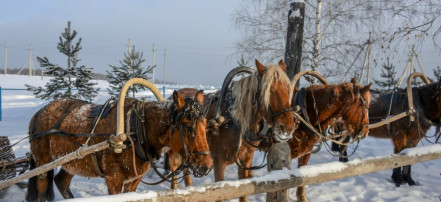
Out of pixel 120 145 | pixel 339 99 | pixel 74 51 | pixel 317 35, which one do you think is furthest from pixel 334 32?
pixel 120 145

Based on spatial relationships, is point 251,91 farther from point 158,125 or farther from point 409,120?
point 409,120

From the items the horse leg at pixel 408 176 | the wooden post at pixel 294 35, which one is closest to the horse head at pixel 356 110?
the horse leg at pixel 408 176

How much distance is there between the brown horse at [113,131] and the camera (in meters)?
2.77

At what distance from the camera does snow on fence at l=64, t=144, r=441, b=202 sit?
1906 mm

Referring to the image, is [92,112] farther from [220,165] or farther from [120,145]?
[220,165]

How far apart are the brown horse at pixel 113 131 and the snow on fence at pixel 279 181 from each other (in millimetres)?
599

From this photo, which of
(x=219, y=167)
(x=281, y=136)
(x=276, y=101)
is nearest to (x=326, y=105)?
(x=276, y=101)

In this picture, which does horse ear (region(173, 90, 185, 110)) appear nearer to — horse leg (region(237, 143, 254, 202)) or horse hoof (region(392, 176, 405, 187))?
horse leg (region(237, 143, 254, 202))

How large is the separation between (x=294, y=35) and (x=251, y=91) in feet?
13.8

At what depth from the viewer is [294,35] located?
→ 23.9 ft

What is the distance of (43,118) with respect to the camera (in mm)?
3770

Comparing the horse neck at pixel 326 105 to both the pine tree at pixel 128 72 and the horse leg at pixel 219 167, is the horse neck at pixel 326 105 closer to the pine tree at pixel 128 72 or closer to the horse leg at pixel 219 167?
the horse leg at pixel 219 167

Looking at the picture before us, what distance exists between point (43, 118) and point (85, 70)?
6.84 metres

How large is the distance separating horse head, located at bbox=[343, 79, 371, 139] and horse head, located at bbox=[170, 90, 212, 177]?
228 cm
